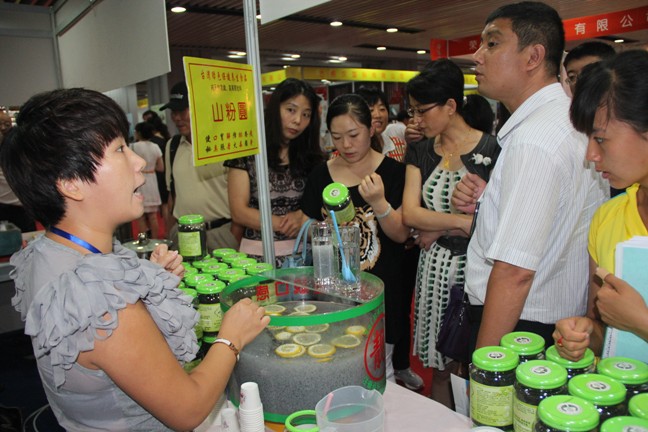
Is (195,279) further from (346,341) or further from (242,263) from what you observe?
(346,341)

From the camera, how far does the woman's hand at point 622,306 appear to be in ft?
3.19

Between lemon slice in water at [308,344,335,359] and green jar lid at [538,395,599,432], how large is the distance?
518 millimetres

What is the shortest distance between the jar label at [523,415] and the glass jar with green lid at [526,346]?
14 cm

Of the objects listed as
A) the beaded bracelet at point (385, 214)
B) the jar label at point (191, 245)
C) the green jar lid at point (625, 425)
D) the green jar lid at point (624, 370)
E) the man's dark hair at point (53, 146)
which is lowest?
the green jar lid at point (625, 425)

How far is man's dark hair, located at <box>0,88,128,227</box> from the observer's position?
936 millimetres

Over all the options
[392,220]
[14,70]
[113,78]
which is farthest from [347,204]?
[14,70]

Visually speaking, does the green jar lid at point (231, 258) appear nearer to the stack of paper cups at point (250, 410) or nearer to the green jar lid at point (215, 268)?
the green jar lid at point (215, 268)

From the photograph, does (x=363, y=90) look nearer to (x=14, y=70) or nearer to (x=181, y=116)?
(x=181, y=116)

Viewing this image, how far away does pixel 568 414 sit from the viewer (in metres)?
0.73

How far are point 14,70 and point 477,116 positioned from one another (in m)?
3.13

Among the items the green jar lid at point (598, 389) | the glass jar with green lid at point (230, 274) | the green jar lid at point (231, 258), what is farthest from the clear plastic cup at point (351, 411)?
the green jar lid at point (231, 258)

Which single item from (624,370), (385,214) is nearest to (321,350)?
(624,370)

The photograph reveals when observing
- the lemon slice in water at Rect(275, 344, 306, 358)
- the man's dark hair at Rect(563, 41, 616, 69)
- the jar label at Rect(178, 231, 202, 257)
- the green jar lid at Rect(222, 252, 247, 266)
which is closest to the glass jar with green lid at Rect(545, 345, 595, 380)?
the lemon slice in water at Rect(275, 344, 306, 358)

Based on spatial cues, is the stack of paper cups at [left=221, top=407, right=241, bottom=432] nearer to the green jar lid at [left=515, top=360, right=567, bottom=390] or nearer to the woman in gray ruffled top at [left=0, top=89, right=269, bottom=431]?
the woman in gray ruffled top at [left=0, top=89, right=269, bottom=431]
